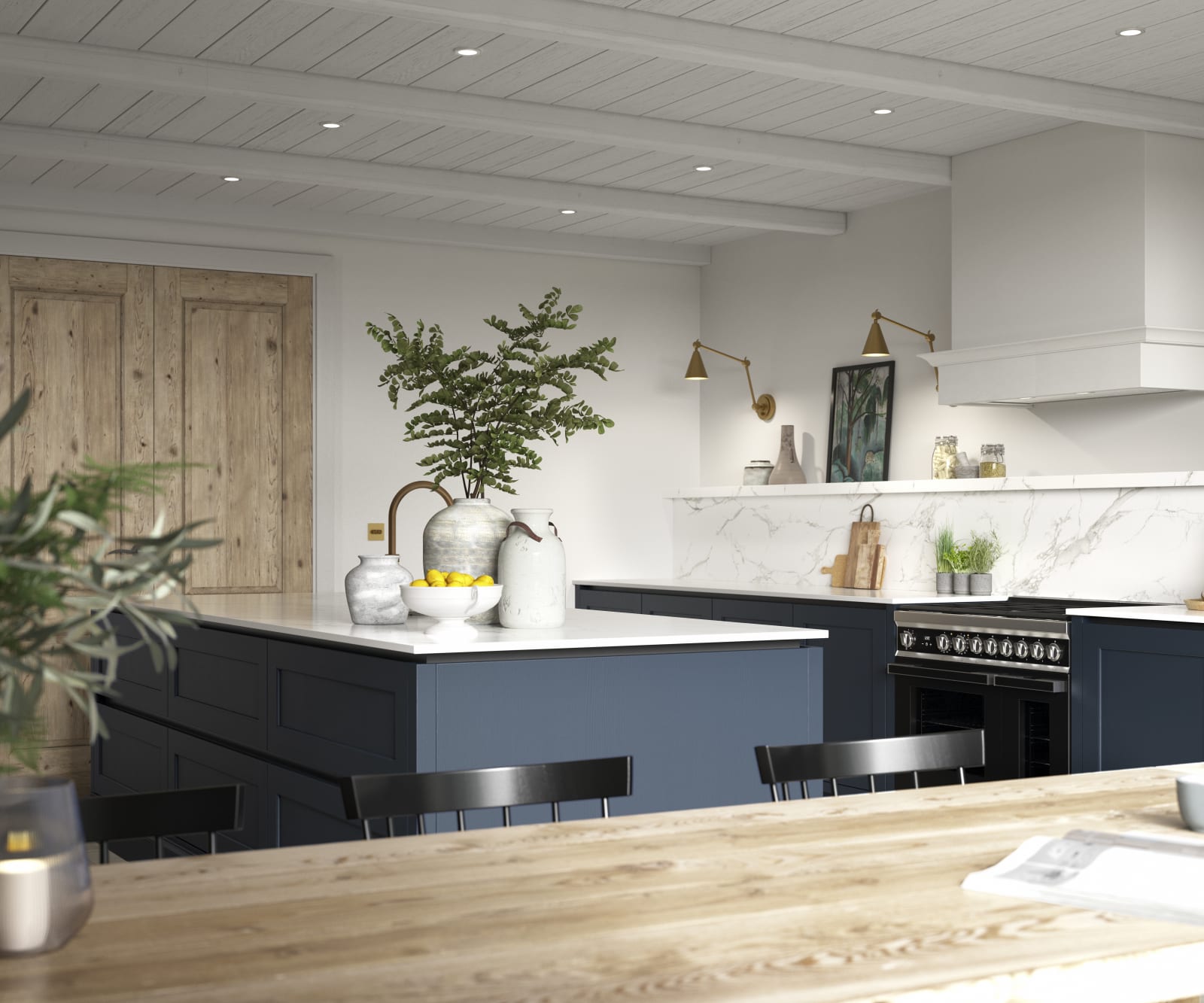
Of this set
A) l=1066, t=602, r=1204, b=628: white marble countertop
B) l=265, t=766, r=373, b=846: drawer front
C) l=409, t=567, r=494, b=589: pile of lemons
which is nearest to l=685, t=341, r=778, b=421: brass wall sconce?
l=1066, t=602, r=1204, b=628: white marble countertop

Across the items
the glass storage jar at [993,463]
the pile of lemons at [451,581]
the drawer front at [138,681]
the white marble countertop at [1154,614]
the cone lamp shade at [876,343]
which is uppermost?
the cone lamp shade at [876,343]

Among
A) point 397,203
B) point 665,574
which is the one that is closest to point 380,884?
point 397,203

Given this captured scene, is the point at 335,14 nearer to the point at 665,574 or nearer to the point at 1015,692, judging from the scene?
the point at 1015,692

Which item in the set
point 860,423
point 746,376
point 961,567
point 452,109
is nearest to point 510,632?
point 452,109

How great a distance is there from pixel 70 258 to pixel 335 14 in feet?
9.10

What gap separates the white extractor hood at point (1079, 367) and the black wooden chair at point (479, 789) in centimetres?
353

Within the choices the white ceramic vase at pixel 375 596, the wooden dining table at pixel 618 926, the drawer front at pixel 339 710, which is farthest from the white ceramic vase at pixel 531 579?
the wooden dining table at pixel 618 926

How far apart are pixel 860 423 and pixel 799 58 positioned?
2.62 meters

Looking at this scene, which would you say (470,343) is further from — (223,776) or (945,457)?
(223,776)

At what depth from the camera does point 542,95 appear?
4.97 metres

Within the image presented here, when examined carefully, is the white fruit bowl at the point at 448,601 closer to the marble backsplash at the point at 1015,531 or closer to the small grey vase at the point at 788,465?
the marble backsplash at the point at 1015,531

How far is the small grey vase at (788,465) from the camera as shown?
22.8 feet

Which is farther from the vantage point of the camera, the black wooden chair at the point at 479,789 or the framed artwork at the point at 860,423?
the framed artwork at the point at 860,423

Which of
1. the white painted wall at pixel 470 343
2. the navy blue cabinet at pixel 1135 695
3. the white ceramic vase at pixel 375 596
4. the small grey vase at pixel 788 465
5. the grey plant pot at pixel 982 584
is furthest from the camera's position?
the small grey vase at pixel 788 465
